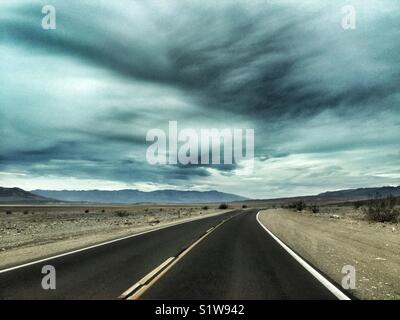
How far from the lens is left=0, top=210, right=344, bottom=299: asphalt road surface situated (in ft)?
26.2

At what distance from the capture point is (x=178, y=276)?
990 cm

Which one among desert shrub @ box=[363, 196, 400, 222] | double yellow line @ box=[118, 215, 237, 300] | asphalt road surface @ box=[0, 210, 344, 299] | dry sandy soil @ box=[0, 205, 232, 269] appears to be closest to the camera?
double yellow line @ box=[118, 215, 237, 300]

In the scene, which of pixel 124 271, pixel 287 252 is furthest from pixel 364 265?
pixel 124 271

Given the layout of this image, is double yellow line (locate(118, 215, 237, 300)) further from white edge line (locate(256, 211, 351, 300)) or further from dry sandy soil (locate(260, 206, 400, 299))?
dry sandy soil (locate(260, 206, 400, 299))

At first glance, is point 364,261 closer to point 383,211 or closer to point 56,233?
point 56,233

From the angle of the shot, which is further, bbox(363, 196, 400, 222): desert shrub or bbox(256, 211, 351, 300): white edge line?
bbox(363, 196, 400, 222): desert shrub

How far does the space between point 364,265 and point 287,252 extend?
3.14 m

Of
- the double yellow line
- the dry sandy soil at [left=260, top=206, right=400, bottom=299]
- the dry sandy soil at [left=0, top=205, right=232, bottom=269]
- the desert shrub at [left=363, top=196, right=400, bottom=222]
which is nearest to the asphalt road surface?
the double yellow line

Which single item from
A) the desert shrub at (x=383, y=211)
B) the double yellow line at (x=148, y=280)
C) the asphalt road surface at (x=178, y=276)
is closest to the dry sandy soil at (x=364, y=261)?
the asphalt road surface at (x=178, y=276)

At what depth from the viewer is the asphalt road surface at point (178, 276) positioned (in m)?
8.00

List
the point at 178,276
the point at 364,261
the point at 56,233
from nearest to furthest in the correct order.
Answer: the point at 178,276
the point at 364,261
the point at 56,233

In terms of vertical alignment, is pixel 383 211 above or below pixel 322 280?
above

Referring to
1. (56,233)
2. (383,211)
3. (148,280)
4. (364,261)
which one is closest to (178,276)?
(148,280)
